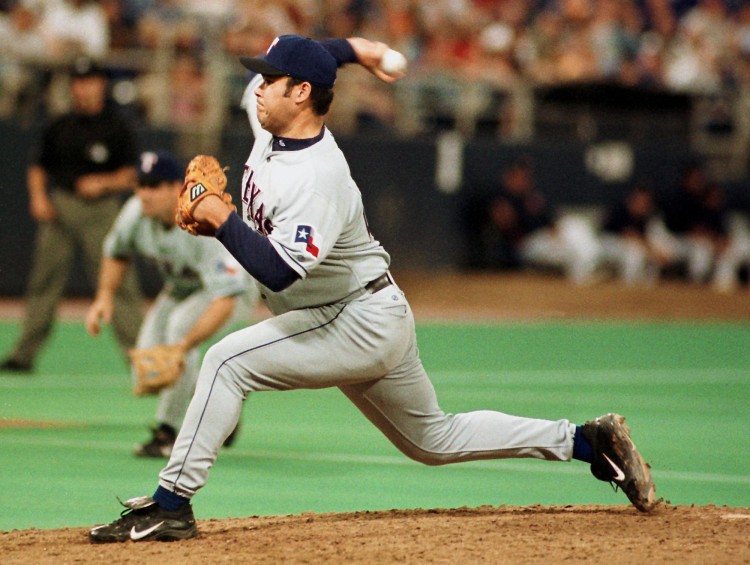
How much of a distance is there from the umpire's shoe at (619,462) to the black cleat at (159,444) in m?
2.94

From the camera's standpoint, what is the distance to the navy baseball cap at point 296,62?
512 cm

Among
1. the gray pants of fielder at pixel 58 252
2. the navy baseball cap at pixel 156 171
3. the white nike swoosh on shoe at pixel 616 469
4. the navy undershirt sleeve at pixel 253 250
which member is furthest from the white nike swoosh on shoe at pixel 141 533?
the gray pants of fielder at pixel 58 252

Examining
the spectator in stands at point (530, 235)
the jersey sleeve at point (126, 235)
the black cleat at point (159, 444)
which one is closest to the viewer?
the black cleat at point (159, 444)

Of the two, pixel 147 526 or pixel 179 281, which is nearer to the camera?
pixel 147 526

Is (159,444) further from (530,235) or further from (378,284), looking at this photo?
(530,235)

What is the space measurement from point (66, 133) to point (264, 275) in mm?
7243

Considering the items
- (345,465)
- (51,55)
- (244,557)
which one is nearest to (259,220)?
(244,557)

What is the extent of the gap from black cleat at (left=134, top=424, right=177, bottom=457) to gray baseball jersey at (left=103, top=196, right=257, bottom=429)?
56mm

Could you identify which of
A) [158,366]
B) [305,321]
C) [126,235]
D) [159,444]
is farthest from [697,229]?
[305,321]

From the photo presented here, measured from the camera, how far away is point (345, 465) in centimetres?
756

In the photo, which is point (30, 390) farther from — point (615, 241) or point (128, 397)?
point (615, 241)

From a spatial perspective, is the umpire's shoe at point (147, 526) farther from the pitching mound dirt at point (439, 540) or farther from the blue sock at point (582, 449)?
the blue sock at point (582, 449)

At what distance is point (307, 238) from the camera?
4945 millimetres

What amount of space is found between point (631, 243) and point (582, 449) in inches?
595
